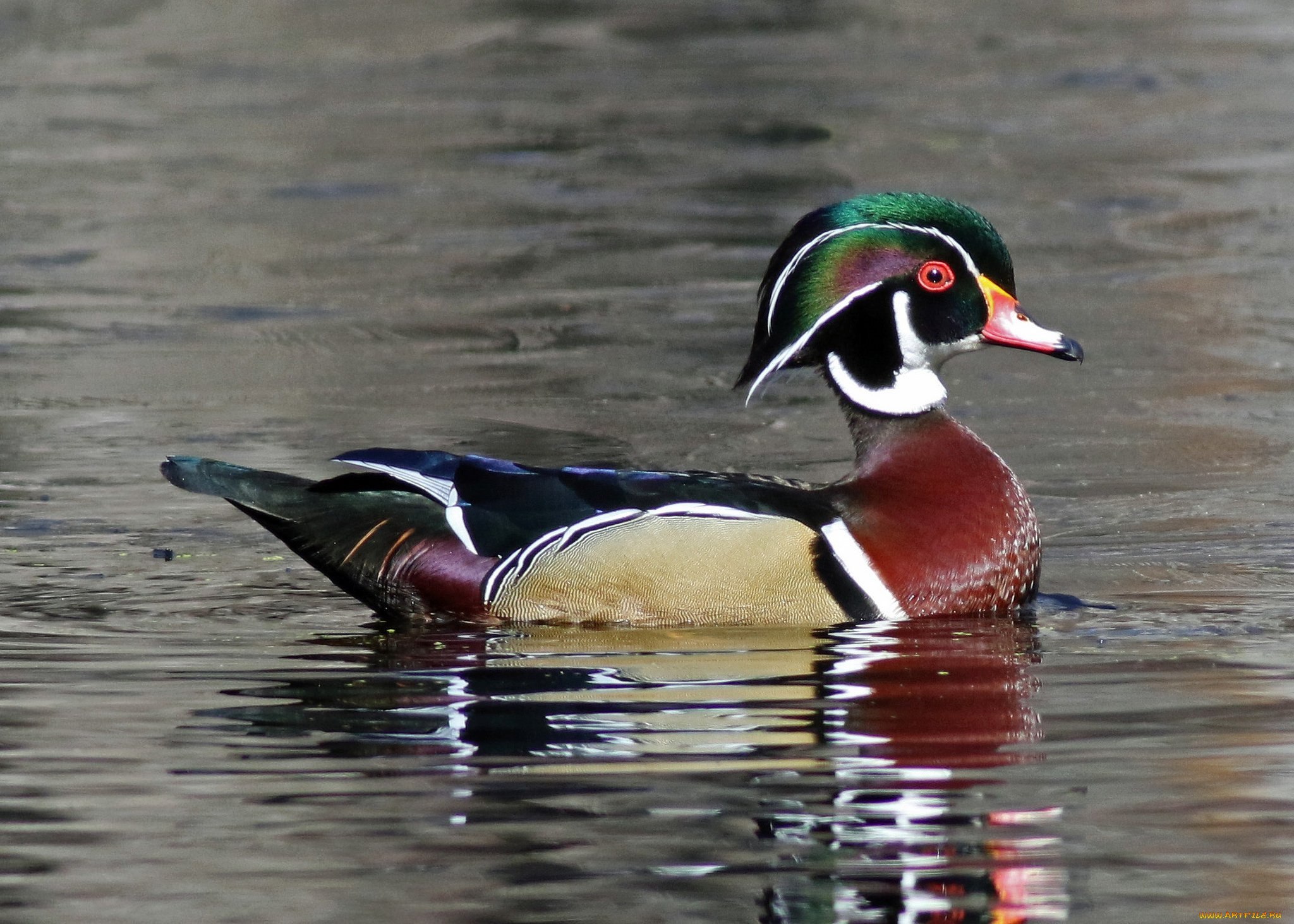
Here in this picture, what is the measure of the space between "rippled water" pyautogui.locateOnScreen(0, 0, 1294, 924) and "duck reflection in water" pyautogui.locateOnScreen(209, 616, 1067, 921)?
0.02 metres

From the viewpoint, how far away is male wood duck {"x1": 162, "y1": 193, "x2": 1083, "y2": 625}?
23.2 feet

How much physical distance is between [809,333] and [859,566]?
0.80 m

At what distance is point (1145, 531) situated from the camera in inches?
331

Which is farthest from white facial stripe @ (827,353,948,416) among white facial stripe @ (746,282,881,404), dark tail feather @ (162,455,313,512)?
dark tail feather @ (162,455,313,512)

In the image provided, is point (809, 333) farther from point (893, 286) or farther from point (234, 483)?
point (234, 483)

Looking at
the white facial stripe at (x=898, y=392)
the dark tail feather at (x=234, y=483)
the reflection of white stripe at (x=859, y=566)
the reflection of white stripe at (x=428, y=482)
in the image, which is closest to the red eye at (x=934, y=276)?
the white facial stripe at (x=898, y=392)

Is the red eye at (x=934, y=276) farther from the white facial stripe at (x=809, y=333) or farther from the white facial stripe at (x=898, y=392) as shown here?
the white facial stripe at (x=898, y=392)

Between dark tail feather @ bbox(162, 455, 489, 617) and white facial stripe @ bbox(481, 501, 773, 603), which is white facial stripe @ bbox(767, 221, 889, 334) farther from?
dark tail feather @ bbox(162, 455, 489, 617)

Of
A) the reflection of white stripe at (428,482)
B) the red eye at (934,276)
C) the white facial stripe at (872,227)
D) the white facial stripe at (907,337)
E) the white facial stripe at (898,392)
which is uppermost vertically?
the white facial stripe at (872,227)

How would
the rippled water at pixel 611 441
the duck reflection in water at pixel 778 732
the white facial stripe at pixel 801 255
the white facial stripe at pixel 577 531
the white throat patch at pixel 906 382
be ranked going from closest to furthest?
the duck reflection in water at pixel 778 732 → the rippled water at pixel 611 441 → the white facial stripe at pixel 577 531 → the white facial stripe at pixel 801 255 → the white throat patch at pixel 906 382

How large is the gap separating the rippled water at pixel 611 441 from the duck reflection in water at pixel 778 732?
20 mm

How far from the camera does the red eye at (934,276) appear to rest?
24.0ft

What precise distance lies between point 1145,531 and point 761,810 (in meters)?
3.43

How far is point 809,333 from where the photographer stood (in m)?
7.38
